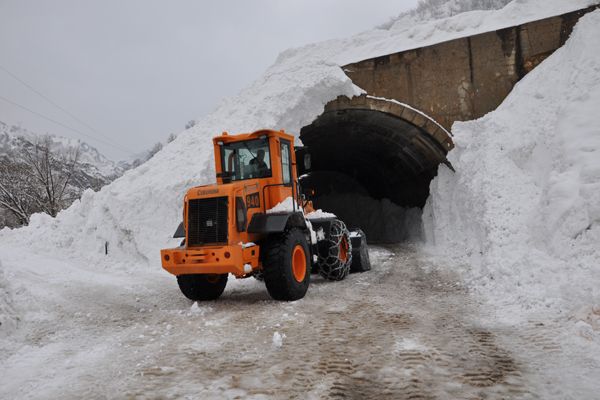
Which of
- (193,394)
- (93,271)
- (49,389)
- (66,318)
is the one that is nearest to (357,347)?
(193,394)

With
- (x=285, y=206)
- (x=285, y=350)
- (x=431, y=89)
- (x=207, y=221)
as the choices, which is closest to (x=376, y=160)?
(x=431, y=89)

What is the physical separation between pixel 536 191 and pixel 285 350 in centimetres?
605

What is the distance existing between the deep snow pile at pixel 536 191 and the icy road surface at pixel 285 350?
722 millimetres

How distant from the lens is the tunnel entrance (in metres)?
11.9

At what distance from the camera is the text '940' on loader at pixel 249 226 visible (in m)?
5.92

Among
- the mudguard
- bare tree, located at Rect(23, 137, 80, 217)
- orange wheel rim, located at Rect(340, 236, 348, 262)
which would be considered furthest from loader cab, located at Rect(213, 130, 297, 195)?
bare tree, located at Rect(23, 137, 80, 217)

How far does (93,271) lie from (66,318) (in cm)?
322

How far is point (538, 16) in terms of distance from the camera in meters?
11.1

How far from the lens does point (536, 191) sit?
309 inches

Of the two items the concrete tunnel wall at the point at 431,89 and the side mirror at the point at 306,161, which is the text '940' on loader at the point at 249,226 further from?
the concrete tunnel wall at the point at 431,89

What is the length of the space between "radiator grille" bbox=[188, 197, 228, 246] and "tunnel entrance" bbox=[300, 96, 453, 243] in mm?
6788

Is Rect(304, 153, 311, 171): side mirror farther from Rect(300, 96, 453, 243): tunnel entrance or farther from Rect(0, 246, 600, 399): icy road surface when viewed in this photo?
Rect(300, 96, 453, 243): tunnel entrance

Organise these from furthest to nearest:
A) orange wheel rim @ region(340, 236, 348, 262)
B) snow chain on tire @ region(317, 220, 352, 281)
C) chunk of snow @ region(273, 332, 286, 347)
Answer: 1. orange wheel rim @ region(340, 236, 348, 262)
2. snow chain on tire @ region(317, 220, 352, 281)
3. chunk of snow @ region(273, 332, 286, 347)

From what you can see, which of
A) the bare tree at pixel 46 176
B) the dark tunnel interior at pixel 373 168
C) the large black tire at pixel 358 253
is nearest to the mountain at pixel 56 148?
the bare tree at pixel 46 176
